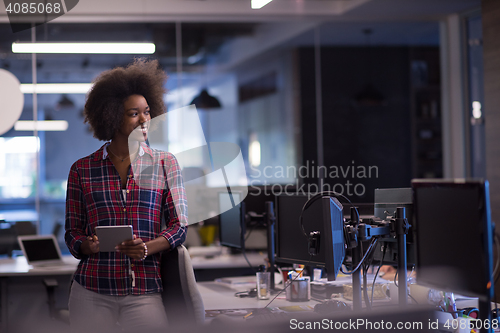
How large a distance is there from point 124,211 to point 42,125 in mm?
3759

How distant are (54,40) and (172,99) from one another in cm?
141

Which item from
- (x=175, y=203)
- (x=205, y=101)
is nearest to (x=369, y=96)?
(x=205, y=101)

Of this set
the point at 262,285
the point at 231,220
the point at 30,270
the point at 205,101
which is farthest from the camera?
the point at 205,101

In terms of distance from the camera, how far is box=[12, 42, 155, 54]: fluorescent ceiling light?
5.08m

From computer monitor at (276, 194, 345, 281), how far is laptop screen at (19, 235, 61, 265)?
2.05 m

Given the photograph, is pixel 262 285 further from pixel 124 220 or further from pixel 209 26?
pixel 209 26

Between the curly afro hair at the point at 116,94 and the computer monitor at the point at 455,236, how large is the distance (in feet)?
4.32

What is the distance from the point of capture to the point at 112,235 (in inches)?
75.2

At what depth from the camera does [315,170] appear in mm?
5945

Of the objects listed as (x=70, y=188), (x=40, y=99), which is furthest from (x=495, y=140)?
(x=40, y=99)

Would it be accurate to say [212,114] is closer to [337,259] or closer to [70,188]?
[70,188]

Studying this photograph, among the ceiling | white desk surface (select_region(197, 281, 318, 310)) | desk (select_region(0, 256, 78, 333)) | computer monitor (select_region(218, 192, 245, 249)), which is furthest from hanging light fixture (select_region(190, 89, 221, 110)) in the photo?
white desk surface (select_region(197, 281, 318, 310))

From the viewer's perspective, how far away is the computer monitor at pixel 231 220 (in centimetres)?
293

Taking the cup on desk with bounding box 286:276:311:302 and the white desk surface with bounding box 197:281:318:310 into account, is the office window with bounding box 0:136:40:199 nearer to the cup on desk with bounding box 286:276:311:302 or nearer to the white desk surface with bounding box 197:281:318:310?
the white desk surface with bounding box 197:281:318:310
